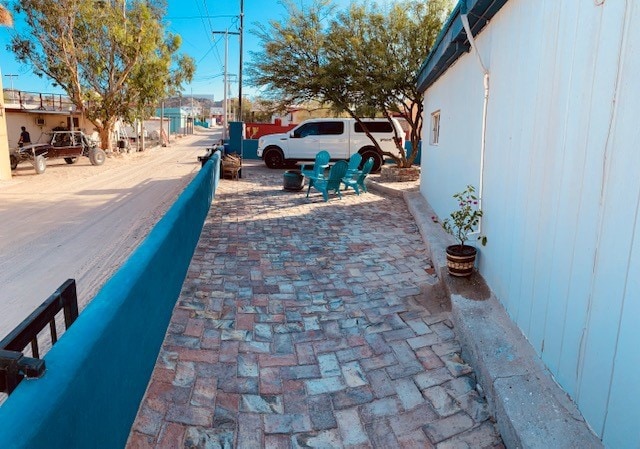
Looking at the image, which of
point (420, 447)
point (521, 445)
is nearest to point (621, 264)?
point (521, 445)

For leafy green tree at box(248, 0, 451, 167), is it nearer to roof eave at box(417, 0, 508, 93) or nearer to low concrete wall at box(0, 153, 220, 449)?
roof eave at box(417, 0, 508, 93)

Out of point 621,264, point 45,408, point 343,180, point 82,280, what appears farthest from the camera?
point 343,180

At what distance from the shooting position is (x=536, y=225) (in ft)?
10.4

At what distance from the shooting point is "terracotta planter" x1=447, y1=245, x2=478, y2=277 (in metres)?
4.58

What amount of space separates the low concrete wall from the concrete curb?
81.5 inches

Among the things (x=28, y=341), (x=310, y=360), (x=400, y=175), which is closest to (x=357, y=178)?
(x=400, y=175)

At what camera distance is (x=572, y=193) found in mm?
2596

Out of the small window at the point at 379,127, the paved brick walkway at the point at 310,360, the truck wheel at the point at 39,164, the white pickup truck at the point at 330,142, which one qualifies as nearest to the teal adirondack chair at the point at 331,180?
the paved brick walkway at the point at 310,360

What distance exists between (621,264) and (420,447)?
1483 mm

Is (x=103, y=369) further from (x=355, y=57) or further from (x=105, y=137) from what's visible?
(x=105, y=137)

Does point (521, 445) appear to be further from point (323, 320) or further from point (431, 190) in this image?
point (431, 190)

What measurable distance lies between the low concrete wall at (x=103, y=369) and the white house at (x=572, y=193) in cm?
226

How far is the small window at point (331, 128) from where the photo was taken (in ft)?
57.2

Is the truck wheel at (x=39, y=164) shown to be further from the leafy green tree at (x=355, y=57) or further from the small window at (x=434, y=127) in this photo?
the small window at (x=434, y=127)
